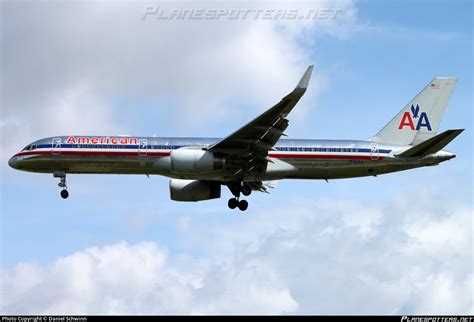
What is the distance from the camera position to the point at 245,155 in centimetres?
5088

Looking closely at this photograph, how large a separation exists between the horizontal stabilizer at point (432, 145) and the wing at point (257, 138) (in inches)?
320

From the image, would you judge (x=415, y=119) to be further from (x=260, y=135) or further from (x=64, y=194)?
(x=64, y=194)

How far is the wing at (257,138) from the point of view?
156 feet

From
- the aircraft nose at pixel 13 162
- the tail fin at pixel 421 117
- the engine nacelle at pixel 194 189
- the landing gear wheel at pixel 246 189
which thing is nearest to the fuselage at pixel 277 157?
the landing gear wheel at pixel 246 189

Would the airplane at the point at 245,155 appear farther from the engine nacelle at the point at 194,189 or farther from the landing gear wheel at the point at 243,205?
the engine nacelle at the point at 194,189

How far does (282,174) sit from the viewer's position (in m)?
52.1

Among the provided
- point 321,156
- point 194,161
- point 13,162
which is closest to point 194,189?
point 194,161

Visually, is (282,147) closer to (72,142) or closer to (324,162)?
(324,162)

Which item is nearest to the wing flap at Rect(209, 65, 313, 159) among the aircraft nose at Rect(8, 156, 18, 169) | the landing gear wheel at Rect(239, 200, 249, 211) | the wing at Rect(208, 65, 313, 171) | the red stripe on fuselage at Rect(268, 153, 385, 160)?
the wing at Rect(208, 65, 313, 171)

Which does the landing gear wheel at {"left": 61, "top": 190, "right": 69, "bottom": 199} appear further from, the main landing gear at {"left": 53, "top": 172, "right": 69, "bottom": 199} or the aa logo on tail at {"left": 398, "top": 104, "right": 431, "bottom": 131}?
the aa logo on tail at {"left": 398, "top": 104, "right": 431, "bottom": 131}

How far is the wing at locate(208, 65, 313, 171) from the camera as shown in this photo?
47.7 m

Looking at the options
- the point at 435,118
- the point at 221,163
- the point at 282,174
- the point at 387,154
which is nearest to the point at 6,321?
the point at 221,163

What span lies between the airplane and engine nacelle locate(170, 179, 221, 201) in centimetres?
74

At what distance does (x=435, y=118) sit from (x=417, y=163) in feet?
16.8
